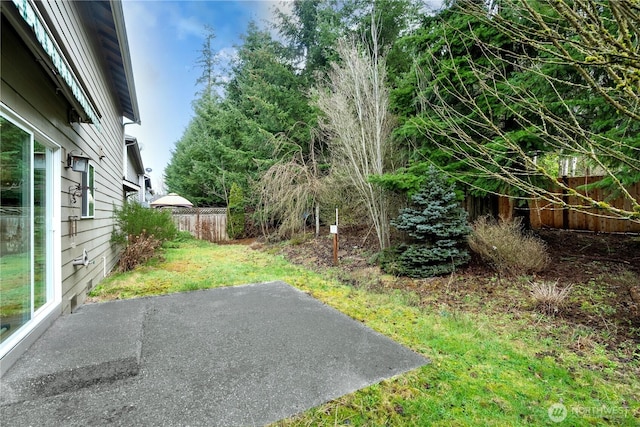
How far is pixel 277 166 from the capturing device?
10414mm

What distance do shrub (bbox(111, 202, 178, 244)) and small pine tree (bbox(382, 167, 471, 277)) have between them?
567 centimetres

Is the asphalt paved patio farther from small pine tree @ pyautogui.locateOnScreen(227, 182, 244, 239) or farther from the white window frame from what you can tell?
small pine tree @ pyautogui.locateOnScreen(227, 182, 244, 239)

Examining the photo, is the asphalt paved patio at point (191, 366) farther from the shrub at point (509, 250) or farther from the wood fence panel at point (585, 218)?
the wood fence panel at point (585, 218)

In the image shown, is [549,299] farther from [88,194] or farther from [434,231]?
[88,194]

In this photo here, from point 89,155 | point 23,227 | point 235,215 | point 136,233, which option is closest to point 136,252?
point 136,233

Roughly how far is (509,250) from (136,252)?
24.2 feet

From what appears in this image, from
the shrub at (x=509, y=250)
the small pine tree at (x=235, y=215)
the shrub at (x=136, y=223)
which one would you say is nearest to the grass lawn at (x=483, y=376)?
the shrub at (x=509, y=250)

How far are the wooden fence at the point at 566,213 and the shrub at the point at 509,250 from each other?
1132 millimetres

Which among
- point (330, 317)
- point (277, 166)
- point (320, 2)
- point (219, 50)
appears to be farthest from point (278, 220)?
point (219, 50)

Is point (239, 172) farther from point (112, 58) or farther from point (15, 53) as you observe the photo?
point (15, 53)

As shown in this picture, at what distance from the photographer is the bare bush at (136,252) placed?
6719mm

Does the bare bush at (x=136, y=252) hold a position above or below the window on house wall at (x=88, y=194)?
below

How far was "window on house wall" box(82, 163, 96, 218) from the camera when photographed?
471 cm

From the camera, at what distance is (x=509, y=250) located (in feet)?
17.2
